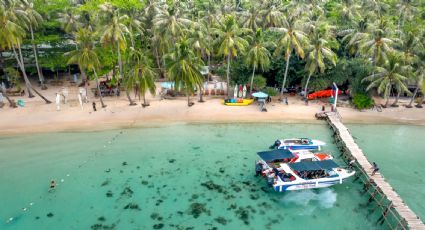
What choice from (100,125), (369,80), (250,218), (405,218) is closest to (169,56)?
(100,125)

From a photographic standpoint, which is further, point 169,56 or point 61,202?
point 169,56

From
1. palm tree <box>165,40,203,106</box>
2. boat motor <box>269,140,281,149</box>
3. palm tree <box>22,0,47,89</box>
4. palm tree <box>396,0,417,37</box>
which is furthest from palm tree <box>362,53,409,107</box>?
palm tree <box>22,0,47,89</box>

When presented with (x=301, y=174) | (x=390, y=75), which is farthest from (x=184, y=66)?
(x=390, y=75)

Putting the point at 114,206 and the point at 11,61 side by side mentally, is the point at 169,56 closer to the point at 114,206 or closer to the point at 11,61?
the point at 114,206

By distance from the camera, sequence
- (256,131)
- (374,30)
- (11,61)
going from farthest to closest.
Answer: (11,61)
(374,30)
(256,131)

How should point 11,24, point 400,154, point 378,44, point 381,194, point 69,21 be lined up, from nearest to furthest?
point 381,194 → point 400,154 → point 11,24 → point 378,44 → point 69,21

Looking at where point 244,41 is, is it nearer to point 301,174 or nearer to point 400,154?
point 301,174

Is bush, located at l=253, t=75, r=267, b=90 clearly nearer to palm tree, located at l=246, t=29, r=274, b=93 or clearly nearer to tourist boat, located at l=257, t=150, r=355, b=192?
palm tree, located at l=246, t=29, r=274, b=93
